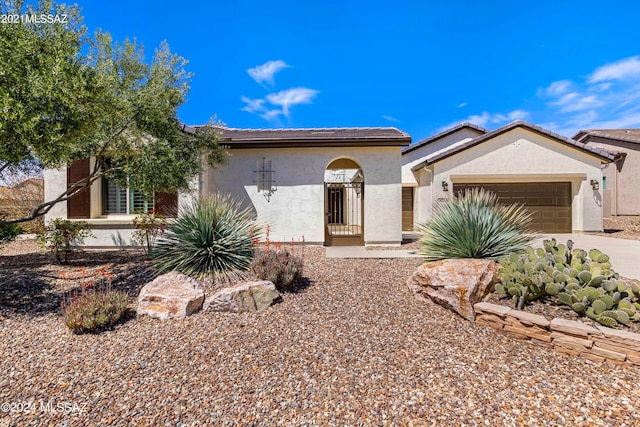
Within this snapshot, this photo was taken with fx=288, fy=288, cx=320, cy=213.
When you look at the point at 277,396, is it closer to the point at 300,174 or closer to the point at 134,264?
the point at 134,264

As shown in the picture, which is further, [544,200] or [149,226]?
[544,200]

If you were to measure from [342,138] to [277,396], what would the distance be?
29.9 feet

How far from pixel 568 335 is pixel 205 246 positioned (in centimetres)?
618

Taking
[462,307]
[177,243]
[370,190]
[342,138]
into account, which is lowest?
[462,307]

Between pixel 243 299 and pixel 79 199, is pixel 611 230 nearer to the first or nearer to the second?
pixel 243 299

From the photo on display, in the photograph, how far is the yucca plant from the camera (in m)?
5.61

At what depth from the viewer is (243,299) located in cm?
468

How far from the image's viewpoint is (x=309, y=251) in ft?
32.0

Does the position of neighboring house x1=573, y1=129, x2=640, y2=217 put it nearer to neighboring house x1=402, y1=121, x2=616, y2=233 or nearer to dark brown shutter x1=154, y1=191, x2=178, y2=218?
neighboring house x1=402, y1=121, x2=616, y2=233

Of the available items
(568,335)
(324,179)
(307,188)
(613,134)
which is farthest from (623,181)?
(568,335)

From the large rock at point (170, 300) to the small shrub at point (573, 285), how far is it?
193 inches

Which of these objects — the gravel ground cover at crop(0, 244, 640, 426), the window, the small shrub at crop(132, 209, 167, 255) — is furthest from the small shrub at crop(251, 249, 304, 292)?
the window

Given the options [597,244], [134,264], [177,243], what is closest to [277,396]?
[177,243]

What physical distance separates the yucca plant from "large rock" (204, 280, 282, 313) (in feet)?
11.2
